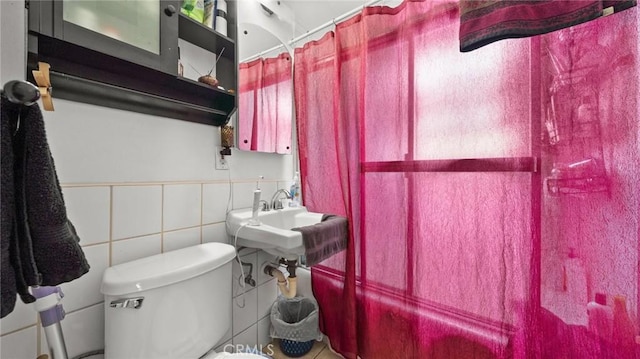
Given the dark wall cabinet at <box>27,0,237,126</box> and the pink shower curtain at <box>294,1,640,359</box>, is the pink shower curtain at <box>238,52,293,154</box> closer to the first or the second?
the pink shower curtain at <box>294,1,640,359</box>

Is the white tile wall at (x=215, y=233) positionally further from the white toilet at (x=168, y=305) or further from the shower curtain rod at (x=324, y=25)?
the shower curtain rod at (x=324, y=25)

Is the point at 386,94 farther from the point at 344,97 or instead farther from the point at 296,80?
the point at 296,80

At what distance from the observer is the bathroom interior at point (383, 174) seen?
29.6 inches

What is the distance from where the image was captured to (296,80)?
151 centimetres

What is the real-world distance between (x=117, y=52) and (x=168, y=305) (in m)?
0.78

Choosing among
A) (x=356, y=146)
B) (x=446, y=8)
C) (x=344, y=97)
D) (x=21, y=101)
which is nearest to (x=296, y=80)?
(x=344, y=97)

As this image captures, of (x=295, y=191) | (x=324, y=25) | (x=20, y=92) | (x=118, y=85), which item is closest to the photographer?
(x=20, y=92)

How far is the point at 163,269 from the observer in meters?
0.78

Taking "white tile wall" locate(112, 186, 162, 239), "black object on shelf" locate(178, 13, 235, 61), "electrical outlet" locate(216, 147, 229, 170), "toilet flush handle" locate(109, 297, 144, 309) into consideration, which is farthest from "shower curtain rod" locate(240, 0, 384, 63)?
"toilet flush handle" locate(109, 297, 144, 309)

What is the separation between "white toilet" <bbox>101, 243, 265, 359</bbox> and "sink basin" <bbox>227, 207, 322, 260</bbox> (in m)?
0.14

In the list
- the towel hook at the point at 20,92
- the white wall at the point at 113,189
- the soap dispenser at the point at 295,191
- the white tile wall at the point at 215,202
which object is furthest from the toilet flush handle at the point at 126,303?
the soap dispenser at the point at 295,191

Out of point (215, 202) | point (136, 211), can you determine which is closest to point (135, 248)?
point (136, 211)

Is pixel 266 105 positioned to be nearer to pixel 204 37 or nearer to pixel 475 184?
pixel 204 37

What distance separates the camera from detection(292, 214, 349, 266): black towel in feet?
3.41
